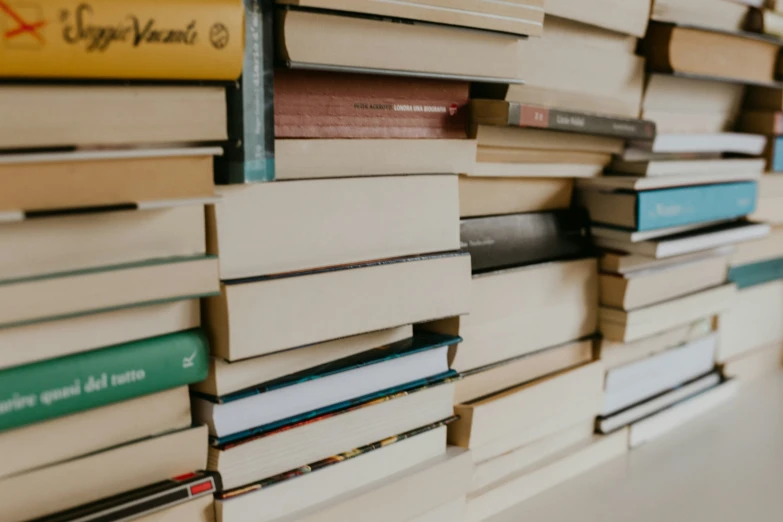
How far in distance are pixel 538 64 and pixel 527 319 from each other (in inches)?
10.2

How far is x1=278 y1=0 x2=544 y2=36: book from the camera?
55cm

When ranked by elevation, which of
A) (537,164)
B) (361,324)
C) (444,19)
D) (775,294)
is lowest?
(775,294)

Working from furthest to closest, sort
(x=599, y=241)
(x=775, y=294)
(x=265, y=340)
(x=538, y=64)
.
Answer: (x=775, y=294) < (x=599, y=241) < (x=538, y=64) < (x=265, y=340)

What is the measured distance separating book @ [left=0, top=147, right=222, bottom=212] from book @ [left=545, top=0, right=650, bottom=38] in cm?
41

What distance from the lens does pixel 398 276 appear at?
2.07 ft

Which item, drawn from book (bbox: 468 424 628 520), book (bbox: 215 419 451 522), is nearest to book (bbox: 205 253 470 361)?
book (bbox: 215 419 451 522)

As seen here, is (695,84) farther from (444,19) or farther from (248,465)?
(248,465)

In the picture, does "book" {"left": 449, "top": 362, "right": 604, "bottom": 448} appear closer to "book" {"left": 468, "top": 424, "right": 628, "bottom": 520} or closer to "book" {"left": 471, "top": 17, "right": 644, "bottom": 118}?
"book" {"left": 468, "top": 424, "right": 628, "bottom": 520}

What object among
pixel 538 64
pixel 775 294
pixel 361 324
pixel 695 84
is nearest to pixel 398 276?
pixel 361 324

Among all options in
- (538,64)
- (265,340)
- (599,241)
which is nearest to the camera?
(265,340)

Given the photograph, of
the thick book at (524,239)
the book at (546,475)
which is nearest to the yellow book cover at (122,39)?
the thick book at (524,239)

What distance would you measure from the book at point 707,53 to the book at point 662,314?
28 centimetres

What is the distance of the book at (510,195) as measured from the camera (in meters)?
0.75

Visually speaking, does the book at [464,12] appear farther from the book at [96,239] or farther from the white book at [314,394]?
the white book at [314,394]
